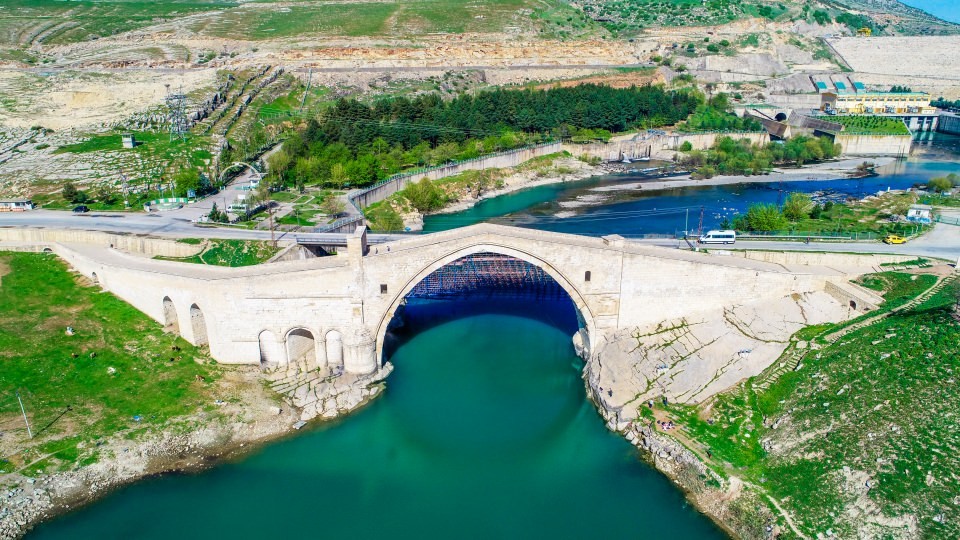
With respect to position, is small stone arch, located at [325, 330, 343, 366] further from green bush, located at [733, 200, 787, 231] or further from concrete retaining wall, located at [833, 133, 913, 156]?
concrete retaining wall, located at [833, 133, 913, 156]

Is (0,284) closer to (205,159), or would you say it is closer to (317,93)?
(205,159)

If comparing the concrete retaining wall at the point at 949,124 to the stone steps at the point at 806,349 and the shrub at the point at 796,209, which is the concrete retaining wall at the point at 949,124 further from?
the stone steps at the point at 806,349

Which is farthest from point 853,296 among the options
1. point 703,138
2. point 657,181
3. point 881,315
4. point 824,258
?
point 703,138

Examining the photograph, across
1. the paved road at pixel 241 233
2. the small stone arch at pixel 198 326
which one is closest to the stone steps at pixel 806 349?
the paved road at pixel 241 233

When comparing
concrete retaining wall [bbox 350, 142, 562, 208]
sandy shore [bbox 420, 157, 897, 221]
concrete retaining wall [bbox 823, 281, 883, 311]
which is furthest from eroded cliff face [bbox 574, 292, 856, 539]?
sandy shore [bbox 420, 157, 897, 221]

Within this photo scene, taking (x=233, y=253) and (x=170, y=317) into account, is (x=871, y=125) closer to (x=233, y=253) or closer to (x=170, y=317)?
(x=233, y=253)

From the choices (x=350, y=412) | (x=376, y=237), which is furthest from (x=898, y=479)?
(x=376, y=237)
